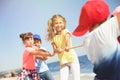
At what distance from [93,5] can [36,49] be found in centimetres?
88

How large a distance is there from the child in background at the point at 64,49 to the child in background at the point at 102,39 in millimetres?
676

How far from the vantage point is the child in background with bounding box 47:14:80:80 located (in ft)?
5.51

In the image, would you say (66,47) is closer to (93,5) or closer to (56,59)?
(56,59)

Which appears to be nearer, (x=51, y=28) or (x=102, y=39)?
(x=102, y=39)

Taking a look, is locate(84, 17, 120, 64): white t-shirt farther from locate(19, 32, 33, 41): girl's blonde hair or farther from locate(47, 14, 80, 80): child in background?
locate(19, 32, 33, 41): girl's blonde hair

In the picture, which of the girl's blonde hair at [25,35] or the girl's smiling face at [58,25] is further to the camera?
the girl's blonde hair at [25,35]

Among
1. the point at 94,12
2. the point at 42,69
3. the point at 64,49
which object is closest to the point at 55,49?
the point at 64,49

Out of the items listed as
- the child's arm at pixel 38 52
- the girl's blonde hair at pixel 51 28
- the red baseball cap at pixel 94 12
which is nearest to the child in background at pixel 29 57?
the child's arm at pixel 38 52

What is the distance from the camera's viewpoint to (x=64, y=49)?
1.67 meters

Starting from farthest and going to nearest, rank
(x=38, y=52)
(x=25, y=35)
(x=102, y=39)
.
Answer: (x=25, y=35), (x=38, y=52), (x=102, y=39)

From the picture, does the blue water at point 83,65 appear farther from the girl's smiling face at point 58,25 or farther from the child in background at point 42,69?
the girl's smiling face at point 58,25

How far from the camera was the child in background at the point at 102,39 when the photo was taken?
0.91 meters

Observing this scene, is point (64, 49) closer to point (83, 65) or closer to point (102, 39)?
point (83, 65)

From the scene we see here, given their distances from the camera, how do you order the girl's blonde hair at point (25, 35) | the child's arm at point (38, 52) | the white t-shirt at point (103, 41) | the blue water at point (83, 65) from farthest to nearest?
the girl's blonde hair at point (25, 35), the child's arm at point (38, 52), the blue water at point (83, 65), the white t-shirt at point (103, 41)
